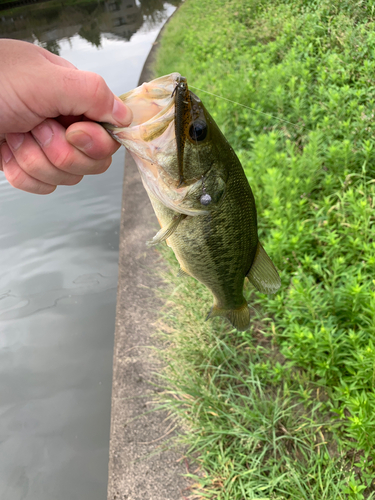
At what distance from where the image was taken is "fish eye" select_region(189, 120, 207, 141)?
1.07 meters

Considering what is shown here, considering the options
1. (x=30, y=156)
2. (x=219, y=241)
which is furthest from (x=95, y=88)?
(x=219, y=241)

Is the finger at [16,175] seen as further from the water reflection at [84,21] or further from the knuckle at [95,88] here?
the water reflection at [84,21]

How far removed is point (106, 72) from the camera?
1063cm

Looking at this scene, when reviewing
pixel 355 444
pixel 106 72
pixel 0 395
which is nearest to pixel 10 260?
pixel 0 395

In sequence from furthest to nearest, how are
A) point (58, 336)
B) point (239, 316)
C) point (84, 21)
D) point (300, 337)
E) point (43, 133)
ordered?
point (84, 21) < point (58, 336) < point (300, 337) < point (239, 316) < point (43, 133)

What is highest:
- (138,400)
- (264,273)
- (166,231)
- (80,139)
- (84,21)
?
(84,21)

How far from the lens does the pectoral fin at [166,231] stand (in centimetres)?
120

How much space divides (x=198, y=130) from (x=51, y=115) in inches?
18.8

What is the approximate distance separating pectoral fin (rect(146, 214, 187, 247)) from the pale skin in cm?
33

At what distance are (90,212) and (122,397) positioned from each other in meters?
3.76

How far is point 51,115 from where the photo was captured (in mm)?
1115

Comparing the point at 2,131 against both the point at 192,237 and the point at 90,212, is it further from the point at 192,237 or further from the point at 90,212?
the point at 90,212

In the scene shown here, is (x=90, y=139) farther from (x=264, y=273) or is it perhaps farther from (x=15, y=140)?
(x=264, y=273)

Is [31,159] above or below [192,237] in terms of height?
above
